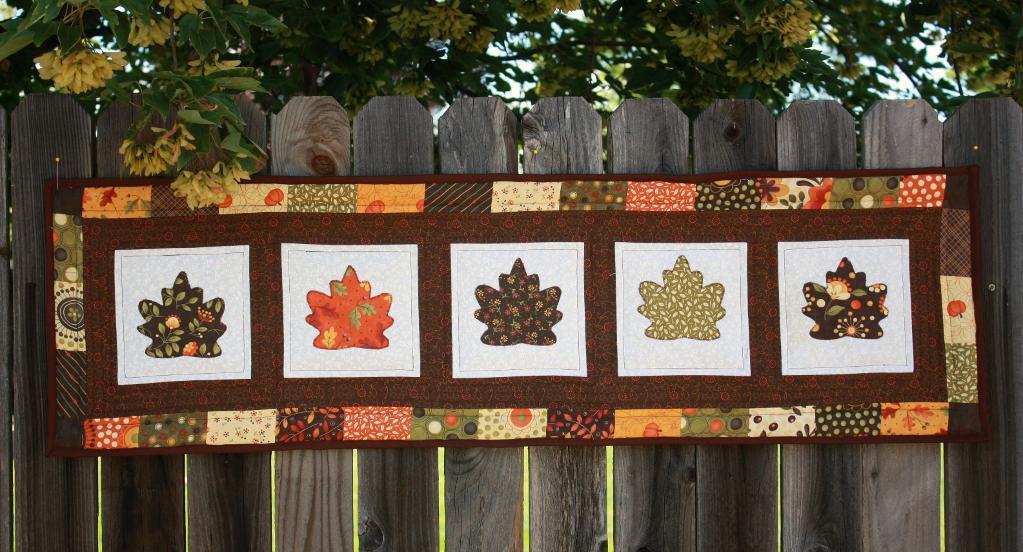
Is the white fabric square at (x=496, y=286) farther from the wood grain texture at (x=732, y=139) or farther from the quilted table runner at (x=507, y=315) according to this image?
the wood grain texture at (x=732, y=139)

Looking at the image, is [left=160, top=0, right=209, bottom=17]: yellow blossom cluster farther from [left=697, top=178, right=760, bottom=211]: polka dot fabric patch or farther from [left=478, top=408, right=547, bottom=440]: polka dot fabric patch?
[left=697, top=178, right=760, bottom=211]: polka dot fabric patch

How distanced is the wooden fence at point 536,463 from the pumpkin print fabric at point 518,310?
1.08 ft

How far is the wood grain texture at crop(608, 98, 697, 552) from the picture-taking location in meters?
2.59

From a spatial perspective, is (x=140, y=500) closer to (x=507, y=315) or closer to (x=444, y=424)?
(x=444, y=424)

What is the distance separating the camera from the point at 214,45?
221 cm

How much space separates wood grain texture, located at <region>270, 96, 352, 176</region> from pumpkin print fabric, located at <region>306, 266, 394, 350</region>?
333 millimetres

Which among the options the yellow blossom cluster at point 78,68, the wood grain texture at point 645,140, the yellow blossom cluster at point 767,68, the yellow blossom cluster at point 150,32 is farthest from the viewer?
the yellow blossom cluster at point 767,68

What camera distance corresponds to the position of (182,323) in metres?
2.50

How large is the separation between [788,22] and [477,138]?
1115mm

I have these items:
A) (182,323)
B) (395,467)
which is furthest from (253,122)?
(395,467)

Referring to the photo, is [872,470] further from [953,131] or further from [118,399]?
[118,399]

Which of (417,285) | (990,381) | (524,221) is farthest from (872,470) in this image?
(417,285)

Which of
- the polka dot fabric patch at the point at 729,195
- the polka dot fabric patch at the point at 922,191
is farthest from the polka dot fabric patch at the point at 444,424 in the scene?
the polka dot fabric patch at the point at 922,191

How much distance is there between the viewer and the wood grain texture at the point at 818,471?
260 cm
